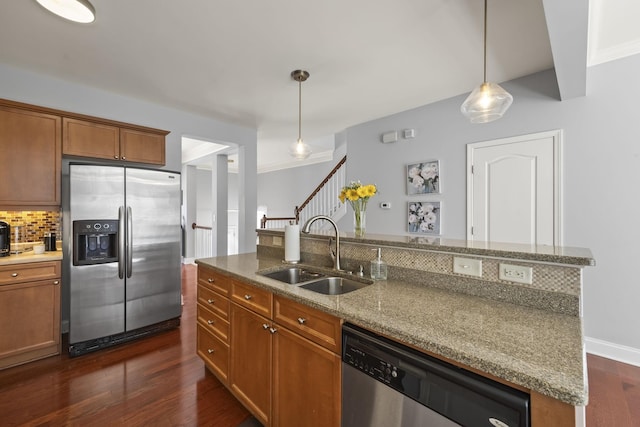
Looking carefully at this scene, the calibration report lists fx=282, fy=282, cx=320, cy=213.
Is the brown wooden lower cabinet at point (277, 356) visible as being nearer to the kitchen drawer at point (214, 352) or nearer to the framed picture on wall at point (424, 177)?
the kitchen drawer at point (214, 352)

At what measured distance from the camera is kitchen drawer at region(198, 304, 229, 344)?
197cm

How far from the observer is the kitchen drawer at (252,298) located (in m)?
1.59

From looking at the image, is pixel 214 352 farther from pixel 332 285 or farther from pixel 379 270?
pixel 379 270

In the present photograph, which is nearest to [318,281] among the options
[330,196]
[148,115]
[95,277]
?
[95,277]

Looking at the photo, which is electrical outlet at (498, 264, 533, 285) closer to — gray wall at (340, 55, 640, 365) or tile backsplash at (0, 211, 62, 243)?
gray wall at (340, 55, 640, 365)

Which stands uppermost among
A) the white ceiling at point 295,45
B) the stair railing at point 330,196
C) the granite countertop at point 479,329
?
the white ceiling at point 295,45

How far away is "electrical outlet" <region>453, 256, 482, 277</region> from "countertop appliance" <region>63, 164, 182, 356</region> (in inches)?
114

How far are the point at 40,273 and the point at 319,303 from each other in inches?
109

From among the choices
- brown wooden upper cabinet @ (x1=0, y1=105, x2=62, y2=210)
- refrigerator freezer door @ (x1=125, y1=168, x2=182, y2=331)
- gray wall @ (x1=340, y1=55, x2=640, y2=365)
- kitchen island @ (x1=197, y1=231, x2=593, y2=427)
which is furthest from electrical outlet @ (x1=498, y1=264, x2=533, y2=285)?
brown wooden upper cabinet @ (x1=0, y1=105, x2=62, y2=210)

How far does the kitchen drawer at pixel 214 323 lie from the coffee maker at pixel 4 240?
1.86 m

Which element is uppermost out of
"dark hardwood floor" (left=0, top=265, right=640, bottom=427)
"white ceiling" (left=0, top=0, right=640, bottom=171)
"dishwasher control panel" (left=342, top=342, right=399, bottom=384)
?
"white ceiling" (left=0, top=0, right=640, bottom=171)

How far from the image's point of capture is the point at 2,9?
74.0 inches

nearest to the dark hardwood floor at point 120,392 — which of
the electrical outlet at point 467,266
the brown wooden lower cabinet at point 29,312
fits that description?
the brown wooden lower cabinet at point 29,312

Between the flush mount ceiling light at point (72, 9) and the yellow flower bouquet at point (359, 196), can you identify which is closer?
the flush mount ceiling light at point (72, 9)
